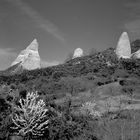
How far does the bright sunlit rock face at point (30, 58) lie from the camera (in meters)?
62.9

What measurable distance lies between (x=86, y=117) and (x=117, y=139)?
9.87 feet

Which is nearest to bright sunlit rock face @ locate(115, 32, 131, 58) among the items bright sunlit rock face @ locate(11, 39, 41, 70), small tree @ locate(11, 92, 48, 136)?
bright sunlit rock face @ locate(11, 39, 41, 70)

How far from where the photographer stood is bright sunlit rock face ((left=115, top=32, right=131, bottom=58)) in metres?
51.2

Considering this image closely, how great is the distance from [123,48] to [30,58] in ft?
93.4

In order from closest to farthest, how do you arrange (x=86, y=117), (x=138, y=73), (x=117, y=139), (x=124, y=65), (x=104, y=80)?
1. (x=117, y=139)
2. (x=86, y=117)
3. (x=104, y=80)
4. (x=138, y=73)
5. (x=124, y=65)

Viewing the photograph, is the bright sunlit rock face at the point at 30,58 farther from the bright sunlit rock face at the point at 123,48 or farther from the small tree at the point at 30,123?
the small tree at the point at 30,123

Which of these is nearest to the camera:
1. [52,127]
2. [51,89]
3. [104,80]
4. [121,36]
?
[52,127]

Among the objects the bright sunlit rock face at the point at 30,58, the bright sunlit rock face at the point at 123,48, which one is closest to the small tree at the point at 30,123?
the bright sunlit rock face at the point at 123,48

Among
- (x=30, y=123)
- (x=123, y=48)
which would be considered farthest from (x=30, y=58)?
(x=30, y=123)

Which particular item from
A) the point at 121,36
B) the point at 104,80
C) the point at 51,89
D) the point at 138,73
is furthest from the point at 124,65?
the point at 121,36

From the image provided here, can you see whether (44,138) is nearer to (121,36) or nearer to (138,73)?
(138,73)

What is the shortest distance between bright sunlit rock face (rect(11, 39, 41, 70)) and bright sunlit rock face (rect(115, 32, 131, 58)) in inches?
998

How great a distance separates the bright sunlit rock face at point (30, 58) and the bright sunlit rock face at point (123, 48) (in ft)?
83.2

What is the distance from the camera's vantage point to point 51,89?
73.5 ft
